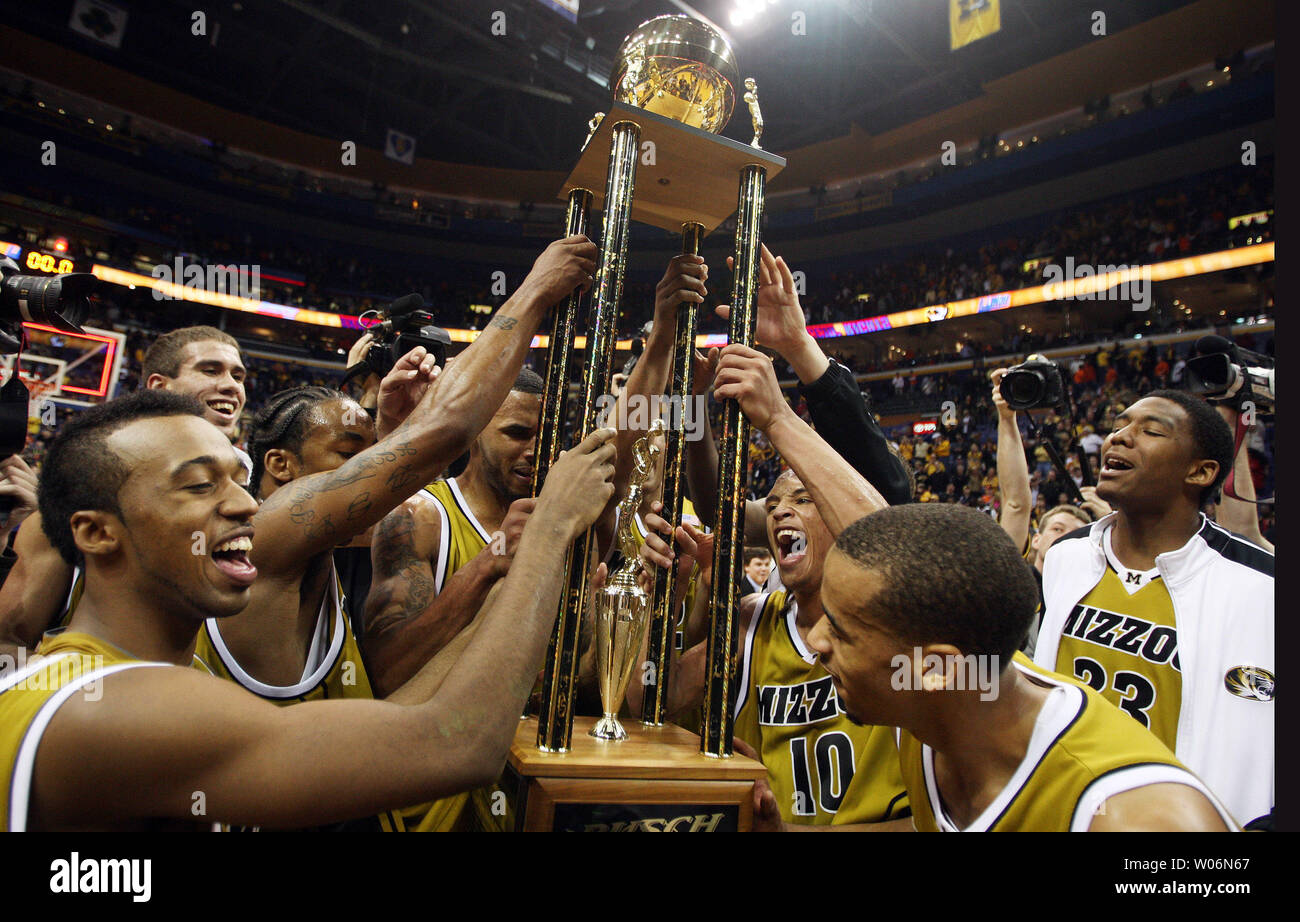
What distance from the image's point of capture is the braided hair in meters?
2.09

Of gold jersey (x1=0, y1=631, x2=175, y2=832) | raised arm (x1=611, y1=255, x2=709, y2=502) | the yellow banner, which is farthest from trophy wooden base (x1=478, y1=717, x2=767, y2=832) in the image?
the yellow banner

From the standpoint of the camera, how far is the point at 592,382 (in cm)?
164

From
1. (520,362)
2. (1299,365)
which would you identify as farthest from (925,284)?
(520,362)

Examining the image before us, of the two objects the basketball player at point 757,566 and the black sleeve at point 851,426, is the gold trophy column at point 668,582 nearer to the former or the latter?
the black sleeve at point 851,426

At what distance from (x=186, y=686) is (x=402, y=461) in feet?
1.91

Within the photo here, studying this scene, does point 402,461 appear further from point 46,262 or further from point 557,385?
point 46,262

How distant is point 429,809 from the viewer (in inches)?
71.7

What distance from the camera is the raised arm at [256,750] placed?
1.02 m

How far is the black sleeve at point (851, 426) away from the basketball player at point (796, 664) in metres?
0.19

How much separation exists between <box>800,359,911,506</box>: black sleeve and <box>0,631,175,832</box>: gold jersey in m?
1.54

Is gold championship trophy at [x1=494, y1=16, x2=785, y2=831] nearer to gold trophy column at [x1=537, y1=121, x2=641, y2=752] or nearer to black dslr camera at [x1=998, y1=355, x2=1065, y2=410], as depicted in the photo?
gold trophy column at [x1=537, y1=121, x2=641, y2=752]

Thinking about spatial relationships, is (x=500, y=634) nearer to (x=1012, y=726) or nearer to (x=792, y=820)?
(x=1012, y=726)

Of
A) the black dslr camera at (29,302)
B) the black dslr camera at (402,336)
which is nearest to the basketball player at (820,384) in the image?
the black dslr camera at (402,336)

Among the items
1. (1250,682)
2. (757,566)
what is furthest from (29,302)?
(757,566)
